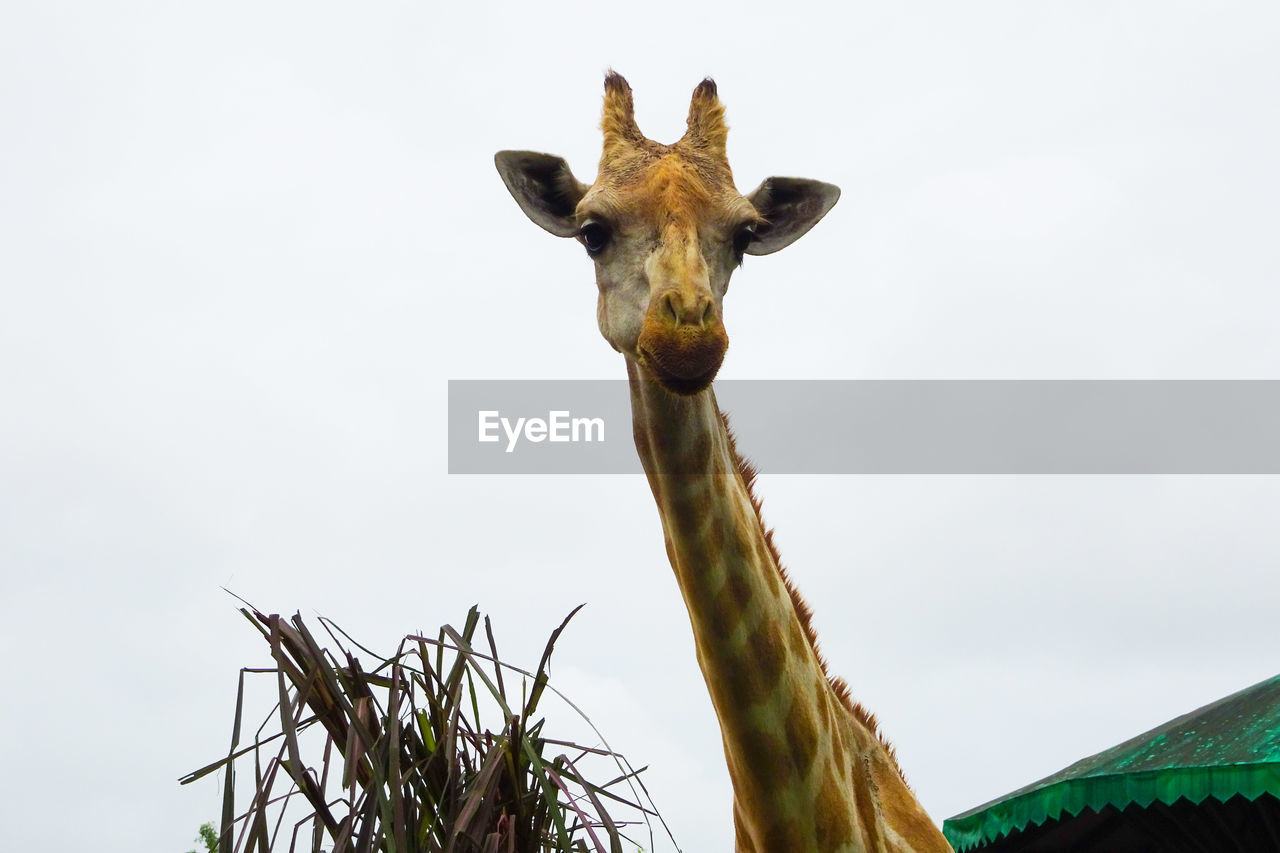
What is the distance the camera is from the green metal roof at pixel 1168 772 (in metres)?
4.53

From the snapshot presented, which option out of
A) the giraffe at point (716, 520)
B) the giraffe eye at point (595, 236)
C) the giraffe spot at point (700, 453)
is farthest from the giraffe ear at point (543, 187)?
the giraffe spot at point (700, 453)

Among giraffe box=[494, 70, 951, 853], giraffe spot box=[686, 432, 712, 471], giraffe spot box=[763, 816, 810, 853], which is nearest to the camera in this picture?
giraffe box=[494, 70, 951, 853]

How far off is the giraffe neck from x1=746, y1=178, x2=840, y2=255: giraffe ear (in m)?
1.24

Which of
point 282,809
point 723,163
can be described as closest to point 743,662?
point 723,163

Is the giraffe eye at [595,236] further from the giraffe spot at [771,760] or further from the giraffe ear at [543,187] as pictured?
the giraffe spot at [771,760]

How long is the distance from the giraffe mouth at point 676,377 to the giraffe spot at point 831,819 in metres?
1.78

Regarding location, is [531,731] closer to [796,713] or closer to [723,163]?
[796,713]

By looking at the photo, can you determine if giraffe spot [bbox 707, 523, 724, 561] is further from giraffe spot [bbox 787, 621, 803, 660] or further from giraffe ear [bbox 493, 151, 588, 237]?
giraffe ear [bbox 493, 151, 588, 237]

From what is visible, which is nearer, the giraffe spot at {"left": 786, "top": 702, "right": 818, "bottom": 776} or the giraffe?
the giraffe

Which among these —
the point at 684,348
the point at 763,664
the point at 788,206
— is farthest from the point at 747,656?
the point at 788,206

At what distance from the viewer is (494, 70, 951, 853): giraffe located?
4.71 meters

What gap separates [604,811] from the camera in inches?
92.5

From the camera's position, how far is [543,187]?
607cm

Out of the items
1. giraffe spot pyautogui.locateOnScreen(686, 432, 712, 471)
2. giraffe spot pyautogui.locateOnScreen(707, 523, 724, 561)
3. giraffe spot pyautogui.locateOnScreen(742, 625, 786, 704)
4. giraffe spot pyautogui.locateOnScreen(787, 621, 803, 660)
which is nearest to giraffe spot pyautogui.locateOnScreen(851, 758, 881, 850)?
giraffe spot pyautogui.locateOnScreen(787, 621, 803, 660)
